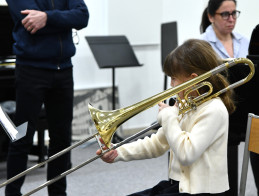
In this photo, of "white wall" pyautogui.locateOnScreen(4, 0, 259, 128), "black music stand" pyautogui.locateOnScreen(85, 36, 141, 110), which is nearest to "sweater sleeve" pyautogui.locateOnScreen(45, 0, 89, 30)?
"black music stand" pyautogui.locateOnScreen(85, 36, 141, 110)

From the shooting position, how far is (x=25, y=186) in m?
3.84

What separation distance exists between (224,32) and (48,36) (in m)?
1.22

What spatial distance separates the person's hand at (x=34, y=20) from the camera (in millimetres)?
2811

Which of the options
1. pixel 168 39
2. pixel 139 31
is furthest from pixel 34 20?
pixel 139 31

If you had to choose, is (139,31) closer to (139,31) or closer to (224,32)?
(139,31)

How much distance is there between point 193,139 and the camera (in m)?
1.87

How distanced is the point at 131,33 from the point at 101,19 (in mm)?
384

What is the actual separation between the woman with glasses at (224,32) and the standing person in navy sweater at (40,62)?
94 centimetres

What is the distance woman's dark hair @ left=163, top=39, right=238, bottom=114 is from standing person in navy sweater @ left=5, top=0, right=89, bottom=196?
1046 millimetres

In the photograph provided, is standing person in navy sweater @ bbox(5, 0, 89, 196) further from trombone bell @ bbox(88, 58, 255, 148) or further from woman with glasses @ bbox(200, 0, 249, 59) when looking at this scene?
trombone bell @ bbox(88, 58, 255, 148)

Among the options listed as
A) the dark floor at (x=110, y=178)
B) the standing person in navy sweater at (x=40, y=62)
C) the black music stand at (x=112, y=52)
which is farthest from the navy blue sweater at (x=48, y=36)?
the black music stand at (x=112, y=52)

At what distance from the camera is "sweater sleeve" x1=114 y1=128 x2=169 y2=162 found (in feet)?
6.89

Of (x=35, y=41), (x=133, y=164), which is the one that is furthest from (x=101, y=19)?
(x=35, y=41)

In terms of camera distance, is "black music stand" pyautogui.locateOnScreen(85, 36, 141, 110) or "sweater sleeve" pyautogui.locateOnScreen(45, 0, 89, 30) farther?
"black music stand" pyautogui.locateOnScreen(85, 36, 141, 110)
